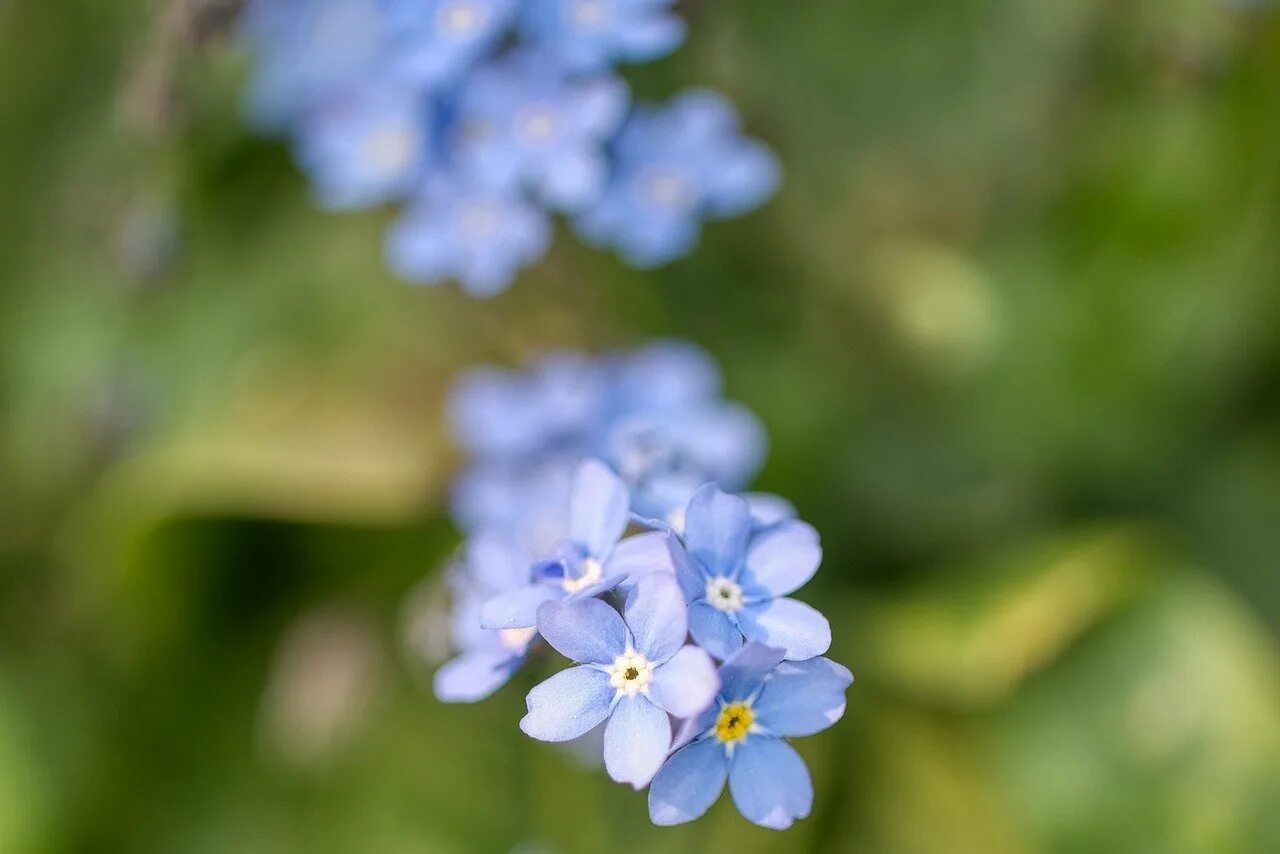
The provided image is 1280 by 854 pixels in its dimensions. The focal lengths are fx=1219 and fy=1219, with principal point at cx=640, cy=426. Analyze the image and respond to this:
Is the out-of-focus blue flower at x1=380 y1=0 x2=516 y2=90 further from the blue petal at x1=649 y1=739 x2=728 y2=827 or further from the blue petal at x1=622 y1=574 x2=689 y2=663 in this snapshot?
the blue petal at x1=649 y1=739 x2=728 y2=827

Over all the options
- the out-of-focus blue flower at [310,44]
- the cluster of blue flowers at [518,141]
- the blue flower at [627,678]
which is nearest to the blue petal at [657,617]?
the blue flower at [627,678]

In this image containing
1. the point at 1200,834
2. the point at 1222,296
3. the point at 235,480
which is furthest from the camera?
the point at 1222,296

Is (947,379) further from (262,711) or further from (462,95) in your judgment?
(262,711)

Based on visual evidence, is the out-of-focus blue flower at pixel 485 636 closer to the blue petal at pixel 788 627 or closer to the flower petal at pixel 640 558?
the flower petal at pixel 640 558

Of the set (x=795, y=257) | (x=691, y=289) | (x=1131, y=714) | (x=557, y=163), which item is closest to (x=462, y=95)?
(x=557, y=163)

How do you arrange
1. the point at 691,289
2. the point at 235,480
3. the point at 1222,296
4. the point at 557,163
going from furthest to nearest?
the point at 691,289, the point at 1222,296, the point at 235,480, the point at 557,163

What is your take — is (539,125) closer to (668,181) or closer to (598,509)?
(668,181)
